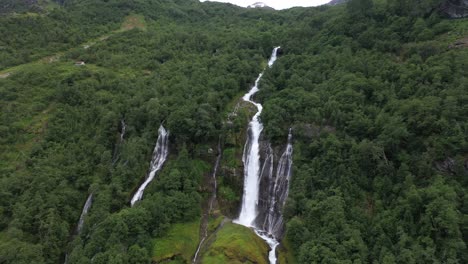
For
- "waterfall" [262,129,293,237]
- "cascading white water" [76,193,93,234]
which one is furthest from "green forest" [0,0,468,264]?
"waterfall" [262,129,293,237]

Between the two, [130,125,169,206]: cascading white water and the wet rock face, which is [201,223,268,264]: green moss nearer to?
[130,125,169,206]: cascading white water

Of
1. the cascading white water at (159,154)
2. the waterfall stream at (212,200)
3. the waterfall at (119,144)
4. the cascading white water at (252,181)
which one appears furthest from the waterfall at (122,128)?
the cascading white water at (252,181)

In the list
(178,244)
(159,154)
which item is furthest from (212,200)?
(159,154)

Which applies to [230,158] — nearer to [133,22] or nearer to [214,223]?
[214,223]

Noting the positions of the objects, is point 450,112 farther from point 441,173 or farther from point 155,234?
point 155,234

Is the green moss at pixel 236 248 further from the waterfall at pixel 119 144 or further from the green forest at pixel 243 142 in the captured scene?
the waterfall at pixel 119 144

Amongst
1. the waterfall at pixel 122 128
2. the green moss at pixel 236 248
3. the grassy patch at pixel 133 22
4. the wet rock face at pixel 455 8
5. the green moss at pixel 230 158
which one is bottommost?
the green moss at pixel 236 248
